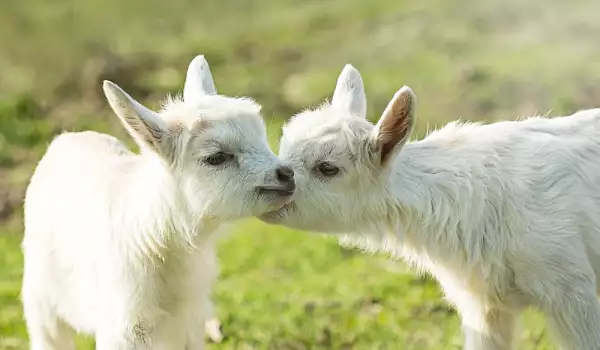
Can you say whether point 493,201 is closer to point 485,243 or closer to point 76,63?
point 485,243

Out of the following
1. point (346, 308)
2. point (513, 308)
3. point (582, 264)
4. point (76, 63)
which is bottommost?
point (76, 63)

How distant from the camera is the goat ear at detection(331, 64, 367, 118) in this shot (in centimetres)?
507

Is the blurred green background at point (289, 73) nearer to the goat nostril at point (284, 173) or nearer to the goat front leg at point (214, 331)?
the goat front leg at point (214, 331)

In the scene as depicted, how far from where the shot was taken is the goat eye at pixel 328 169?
4.76 m

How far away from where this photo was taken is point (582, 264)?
4.61 meters

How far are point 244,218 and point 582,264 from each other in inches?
61.0

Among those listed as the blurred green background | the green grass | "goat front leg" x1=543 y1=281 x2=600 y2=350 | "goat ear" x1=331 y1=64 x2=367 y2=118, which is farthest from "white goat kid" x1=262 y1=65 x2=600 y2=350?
the blurred green background

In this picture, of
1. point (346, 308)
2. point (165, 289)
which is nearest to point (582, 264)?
point (165, 289)

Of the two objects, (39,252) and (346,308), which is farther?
(346,308)

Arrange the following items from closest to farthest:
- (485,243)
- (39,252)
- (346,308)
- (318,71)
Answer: (485,243)
(39,252)
(346,308)
(318,71)

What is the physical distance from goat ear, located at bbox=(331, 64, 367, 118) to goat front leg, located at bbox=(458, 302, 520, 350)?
1.13 metres

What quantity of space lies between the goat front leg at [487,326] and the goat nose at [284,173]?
1259 millimetres

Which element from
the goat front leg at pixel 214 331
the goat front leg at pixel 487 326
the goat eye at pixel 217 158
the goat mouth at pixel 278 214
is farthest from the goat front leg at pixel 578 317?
the goat front leg at pixel 214 331

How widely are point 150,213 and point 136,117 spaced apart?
52 cm
